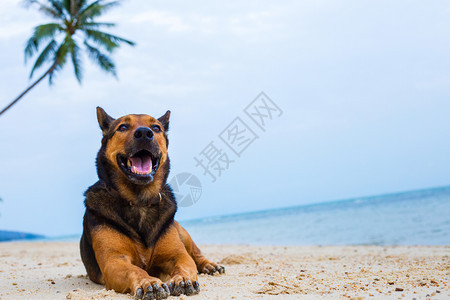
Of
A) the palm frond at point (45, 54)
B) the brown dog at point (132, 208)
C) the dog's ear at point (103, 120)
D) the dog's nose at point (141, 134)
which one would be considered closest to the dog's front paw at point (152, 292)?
the brown dog at point (132, 208)

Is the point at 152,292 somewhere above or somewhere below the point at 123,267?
below

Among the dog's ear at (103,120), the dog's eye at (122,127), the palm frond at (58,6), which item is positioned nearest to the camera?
the dog's eye at (122,127)

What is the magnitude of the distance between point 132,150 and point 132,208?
65 cm

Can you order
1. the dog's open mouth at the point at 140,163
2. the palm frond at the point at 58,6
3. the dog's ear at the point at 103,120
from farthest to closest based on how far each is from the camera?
the palm frond at the point at 58,6 → the dog's ear at the point at 103,120 → the dog's open mouth at the point at 140,163

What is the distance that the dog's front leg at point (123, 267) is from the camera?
11.4 ft

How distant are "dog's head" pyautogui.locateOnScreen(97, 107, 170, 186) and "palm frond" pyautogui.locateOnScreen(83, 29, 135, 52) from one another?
17.6 metres

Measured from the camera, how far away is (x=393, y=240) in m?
14.0

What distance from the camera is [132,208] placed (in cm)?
434

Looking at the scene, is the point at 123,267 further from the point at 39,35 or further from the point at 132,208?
the point at 39,35

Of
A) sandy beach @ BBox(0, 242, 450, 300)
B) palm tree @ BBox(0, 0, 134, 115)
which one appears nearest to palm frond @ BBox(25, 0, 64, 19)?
palm tree @ BBox(0, 0, 134, 115)

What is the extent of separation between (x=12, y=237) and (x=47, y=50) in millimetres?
54262

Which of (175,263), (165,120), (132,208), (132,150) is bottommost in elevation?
(175,263)

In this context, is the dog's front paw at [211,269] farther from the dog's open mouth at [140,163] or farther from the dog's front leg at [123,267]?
the dog's open mouth at [140,163]

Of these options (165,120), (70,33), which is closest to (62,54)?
(70,33)
